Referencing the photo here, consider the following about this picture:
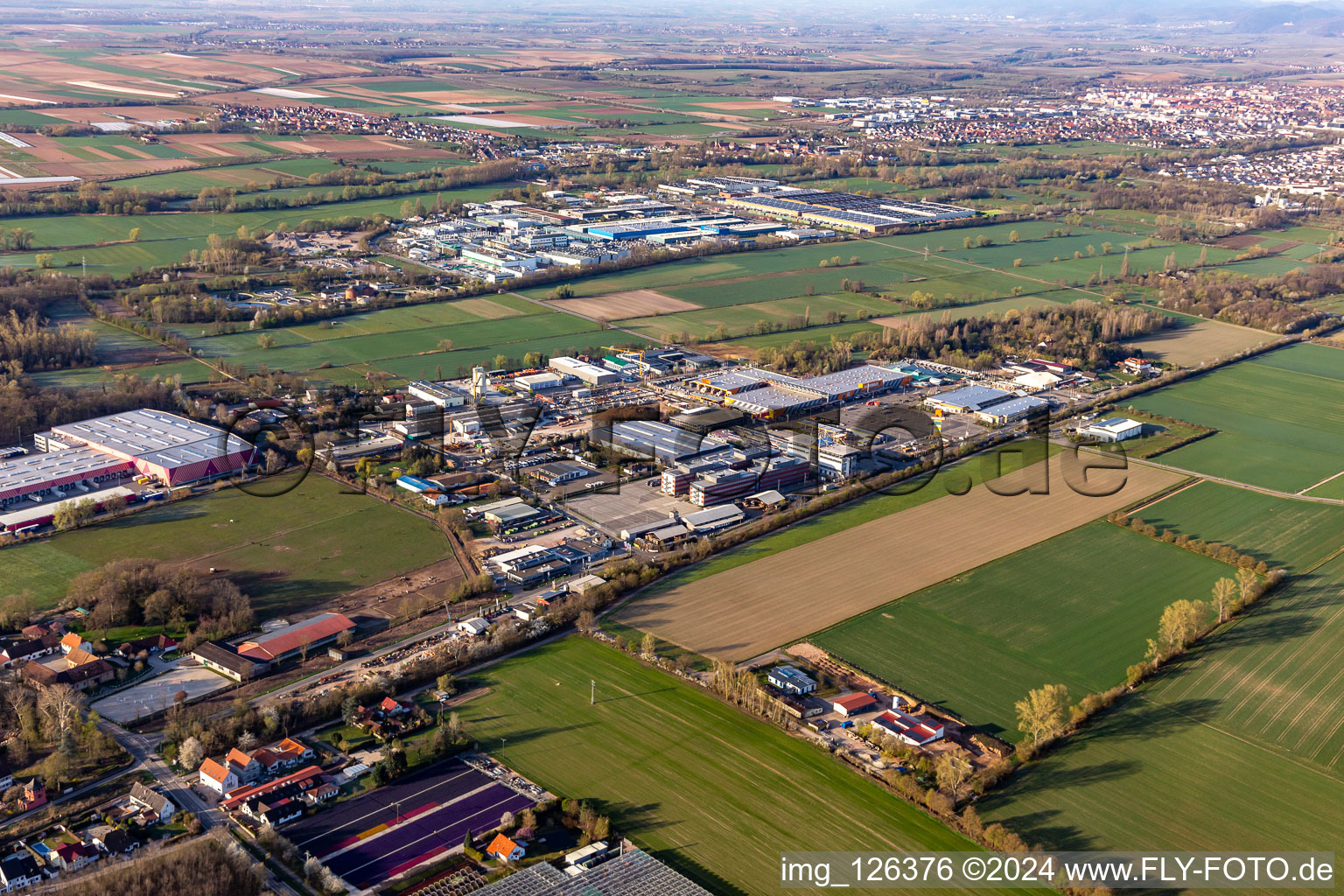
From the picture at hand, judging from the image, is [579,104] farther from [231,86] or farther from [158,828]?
[158,828]

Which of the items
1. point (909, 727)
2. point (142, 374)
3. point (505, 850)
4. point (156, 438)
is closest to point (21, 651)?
point (156, 438)

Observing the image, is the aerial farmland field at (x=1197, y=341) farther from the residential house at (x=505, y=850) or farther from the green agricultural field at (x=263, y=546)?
the residential house at (x=505, y=850)

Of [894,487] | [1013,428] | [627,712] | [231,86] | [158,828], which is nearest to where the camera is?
[158,828]

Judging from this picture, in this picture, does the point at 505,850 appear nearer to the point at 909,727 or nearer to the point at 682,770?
the point at 682,770

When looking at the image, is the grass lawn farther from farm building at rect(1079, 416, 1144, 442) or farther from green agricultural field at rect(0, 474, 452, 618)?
green agricultural field at rect(0, 474, 452, 618)

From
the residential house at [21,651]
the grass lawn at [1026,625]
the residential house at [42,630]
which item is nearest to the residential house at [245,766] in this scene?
the residential house at [21,651]

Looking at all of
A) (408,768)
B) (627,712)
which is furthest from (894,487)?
(408,768)
